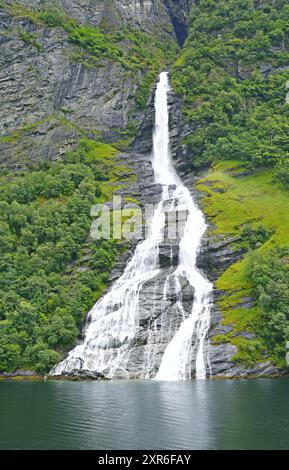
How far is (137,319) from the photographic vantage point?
258 ft

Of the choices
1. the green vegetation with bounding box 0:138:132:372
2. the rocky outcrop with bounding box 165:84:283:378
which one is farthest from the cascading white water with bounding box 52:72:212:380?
the green vegetation with bounding box 0:138:132:372

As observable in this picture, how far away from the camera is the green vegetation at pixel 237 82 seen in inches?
5069

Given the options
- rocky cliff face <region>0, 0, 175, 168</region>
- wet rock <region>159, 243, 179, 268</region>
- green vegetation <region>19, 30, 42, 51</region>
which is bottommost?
wet rock <region>159, 243, 179, 268</region>

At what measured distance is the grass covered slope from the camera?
75.0 m

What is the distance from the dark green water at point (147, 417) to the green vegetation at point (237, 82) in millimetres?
70388

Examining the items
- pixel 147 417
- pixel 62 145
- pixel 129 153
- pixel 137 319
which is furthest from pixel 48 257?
pixel 147 417

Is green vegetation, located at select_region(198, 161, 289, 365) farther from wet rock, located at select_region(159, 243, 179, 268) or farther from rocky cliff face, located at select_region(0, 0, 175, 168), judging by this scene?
rocky cliff face, located at select_region(0, 0, 175, 168)

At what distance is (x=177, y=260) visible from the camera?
299 ft

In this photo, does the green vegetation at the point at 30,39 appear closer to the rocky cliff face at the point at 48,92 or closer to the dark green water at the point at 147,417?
the rocky cliff face at the point at 48,92

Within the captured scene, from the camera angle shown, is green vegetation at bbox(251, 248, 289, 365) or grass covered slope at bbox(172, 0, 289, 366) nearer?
green vegetation at bbox(251, 248, 289, 365)

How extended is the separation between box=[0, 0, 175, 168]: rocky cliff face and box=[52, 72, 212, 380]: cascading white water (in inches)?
1742

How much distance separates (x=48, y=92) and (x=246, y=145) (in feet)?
182
